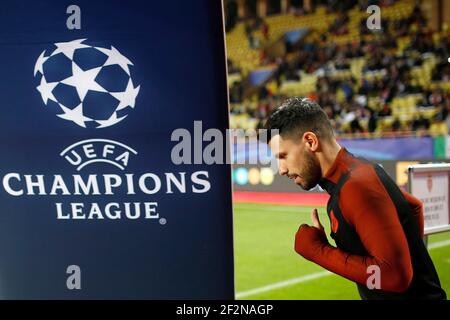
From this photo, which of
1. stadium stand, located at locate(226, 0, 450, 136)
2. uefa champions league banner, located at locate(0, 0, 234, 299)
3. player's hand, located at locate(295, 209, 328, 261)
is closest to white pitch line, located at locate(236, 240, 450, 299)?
player's hand, located at locate(295, 209, 328, 261)

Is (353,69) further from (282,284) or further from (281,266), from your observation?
(282,284)

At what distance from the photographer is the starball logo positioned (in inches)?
84.5

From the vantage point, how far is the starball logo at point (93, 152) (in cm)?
215

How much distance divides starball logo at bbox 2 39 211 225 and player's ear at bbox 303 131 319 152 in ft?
2.15

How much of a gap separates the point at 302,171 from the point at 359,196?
282 millimetres

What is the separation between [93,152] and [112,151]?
0.25ft

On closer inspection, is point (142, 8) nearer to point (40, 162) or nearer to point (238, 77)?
point (40, 162)

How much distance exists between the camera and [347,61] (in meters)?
20.9

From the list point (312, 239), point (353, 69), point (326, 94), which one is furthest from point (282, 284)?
point (353, 69)

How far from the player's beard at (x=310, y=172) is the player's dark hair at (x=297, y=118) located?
0.39ft

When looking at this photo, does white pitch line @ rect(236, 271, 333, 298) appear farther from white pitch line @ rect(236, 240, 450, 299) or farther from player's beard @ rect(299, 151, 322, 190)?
player's beard @ rect(299, 151, 322, 190)

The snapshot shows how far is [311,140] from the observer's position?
2658 millimetres

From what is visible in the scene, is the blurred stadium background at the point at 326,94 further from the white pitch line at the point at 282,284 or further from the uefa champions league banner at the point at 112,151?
the uefa champions league banner at the point at 112,151
